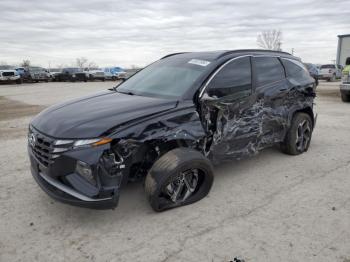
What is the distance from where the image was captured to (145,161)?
3.51 m

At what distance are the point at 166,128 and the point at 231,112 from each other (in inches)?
41.6

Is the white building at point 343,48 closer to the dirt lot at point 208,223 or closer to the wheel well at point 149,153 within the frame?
the dirt lot at point 208,223

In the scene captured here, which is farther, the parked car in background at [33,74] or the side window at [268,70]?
the parked car in background at [33,74]

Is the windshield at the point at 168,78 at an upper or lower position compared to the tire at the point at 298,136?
upper

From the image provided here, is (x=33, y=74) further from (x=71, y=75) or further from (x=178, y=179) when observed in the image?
(x=178, y=179)

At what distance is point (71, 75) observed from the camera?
3609cm

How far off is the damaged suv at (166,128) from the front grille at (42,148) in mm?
11

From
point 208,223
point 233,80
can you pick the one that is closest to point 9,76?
point 233,80

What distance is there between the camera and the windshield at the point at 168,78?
389 centimetres

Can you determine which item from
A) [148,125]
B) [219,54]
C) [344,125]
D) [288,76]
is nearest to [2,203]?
[148,125]

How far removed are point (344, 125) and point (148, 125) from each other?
6.48m

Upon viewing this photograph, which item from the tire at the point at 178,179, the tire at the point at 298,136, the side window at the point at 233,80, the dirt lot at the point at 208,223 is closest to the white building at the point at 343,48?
the tire at the point at 298,136

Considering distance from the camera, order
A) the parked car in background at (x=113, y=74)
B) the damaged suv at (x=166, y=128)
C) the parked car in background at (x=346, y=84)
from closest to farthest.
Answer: the damaged suv at (x=166, y=128) → the parked car in background at (x=346, y=84) → the parked car in background at (x=113, y=74)

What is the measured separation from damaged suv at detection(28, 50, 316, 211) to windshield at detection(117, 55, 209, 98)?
2 cm
